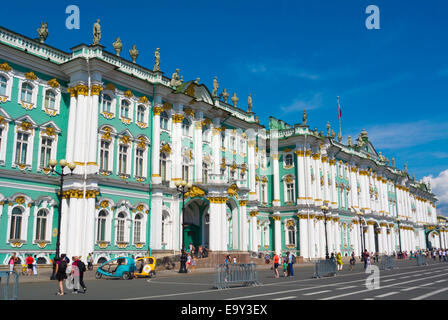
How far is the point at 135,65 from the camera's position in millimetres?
39125

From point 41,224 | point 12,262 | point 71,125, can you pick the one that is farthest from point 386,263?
point 12,262

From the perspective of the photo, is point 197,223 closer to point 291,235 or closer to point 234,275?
point 291,235

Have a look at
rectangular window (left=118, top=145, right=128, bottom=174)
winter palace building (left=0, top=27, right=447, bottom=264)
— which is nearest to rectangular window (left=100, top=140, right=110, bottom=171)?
winter palace building (left=0, top=27, right=447, bottom=264)

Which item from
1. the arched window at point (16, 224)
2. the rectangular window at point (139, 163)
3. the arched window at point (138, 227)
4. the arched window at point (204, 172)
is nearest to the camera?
the arched window at point (16, 224)

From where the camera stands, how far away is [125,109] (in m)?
38.0

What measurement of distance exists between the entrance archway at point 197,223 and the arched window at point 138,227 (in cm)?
705

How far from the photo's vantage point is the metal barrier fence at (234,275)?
69.1ft

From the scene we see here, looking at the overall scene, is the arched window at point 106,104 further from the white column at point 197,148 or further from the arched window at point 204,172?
the arched window at point 204,172

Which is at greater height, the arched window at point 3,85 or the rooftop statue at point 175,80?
the rooftop statue at point 175,80

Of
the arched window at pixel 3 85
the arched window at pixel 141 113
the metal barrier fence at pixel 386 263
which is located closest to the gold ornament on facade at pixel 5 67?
the arched window at pixel 3 85

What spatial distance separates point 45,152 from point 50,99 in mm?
4145

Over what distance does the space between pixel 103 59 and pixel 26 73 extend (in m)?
5.92

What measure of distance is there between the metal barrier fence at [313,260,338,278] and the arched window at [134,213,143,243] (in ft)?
51.6
